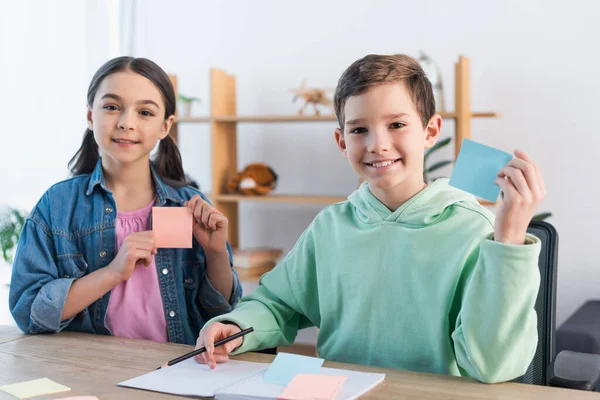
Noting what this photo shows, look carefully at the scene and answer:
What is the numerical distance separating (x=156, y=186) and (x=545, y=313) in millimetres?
979

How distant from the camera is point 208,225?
167cm

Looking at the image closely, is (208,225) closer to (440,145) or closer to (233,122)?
(440,145)

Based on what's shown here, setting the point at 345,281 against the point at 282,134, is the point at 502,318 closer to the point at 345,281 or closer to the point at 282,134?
the point at 345,281

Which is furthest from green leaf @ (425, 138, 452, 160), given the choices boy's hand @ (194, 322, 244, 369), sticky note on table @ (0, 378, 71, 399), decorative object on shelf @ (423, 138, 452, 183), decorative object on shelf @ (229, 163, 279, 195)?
sticky note on table @ (0, 378, 71, 399)

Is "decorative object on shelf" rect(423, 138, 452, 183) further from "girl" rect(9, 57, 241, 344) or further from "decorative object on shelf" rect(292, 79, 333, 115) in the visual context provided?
"girl" rect(9, 57, 241, 344)

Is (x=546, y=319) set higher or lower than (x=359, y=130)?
lower

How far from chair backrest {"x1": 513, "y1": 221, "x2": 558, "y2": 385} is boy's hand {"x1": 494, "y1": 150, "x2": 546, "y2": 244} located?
1.54 ft

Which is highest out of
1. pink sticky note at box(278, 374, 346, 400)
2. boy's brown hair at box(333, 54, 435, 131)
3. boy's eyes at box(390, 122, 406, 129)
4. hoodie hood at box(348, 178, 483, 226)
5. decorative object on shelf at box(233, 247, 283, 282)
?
boy's brown hair at box(333, 54, 435, 131)

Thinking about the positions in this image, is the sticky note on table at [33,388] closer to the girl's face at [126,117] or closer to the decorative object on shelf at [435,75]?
the girl's face at [126,117]

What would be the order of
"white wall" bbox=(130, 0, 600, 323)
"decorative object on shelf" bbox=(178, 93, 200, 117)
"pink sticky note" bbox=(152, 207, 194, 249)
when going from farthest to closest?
1. "decorative object on shelf" bbox=(178, 93, 200, 117)
2. "white wall" bbox=(130, 0, 600, 323)
3. "pink sticky note" bbox=(152, 207, 194, 249)

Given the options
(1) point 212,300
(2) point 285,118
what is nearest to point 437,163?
(2) point 285,118

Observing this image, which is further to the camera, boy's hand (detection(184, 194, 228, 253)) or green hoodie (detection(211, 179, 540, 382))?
boy's hand (detection(184, 194, 228, 253))

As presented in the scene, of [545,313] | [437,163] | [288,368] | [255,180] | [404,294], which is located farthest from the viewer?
[255,180]

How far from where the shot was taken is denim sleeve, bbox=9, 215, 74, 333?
5.15 feet
